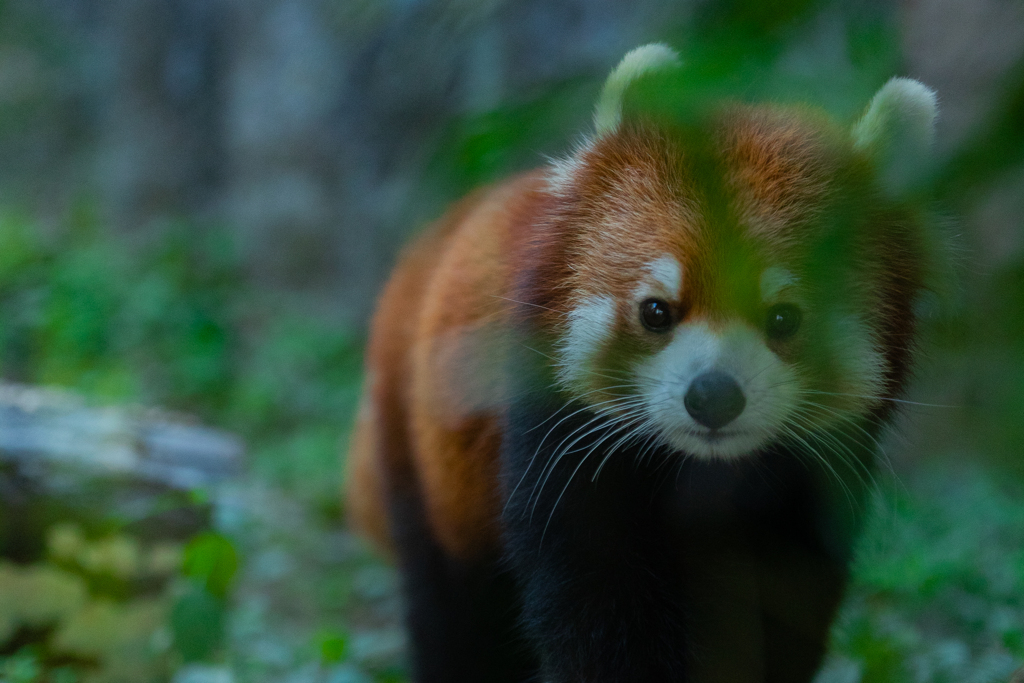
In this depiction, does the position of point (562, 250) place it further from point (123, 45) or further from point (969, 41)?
point (123, 45)

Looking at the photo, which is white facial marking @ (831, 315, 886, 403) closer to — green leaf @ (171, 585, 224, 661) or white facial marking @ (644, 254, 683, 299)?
white facial marking @ (644, 254, 683, 299)

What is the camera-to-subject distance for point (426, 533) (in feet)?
8.39

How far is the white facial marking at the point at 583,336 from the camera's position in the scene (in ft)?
5.46

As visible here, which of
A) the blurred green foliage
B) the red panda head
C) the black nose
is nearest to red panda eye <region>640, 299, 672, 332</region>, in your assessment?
the red panda head

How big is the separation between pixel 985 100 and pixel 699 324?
65cm

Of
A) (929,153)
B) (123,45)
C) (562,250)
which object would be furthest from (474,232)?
(123,45)

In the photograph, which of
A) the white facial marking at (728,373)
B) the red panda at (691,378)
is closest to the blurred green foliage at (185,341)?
Answer: the red panda at (691,378)

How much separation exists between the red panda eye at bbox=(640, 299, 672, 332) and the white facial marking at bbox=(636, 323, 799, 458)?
0.03m

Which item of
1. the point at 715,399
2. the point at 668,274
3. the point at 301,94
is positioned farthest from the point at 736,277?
the point at 301,94

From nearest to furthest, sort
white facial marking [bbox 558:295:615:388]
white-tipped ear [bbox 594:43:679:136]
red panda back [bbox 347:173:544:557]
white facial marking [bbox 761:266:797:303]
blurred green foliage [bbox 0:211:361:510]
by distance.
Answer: white-tipped ear [bbox 594:43:679:136] → white facial marking [bbox 761:266:797:303] → white facial marking [bbox 558:295:615:388] → red panda back [bbox 347:173:544:557] → blurred green foliage [bbox 0:211:361:510]

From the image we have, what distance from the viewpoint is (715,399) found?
1.46 metres

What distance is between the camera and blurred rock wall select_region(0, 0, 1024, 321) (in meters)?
1.41

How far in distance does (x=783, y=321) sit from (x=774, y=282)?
8cm

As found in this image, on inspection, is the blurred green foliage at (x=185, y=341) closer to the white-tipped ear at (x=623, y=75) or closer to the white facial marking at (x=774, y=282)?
the white-tipped ear at (x=623, y=75)
